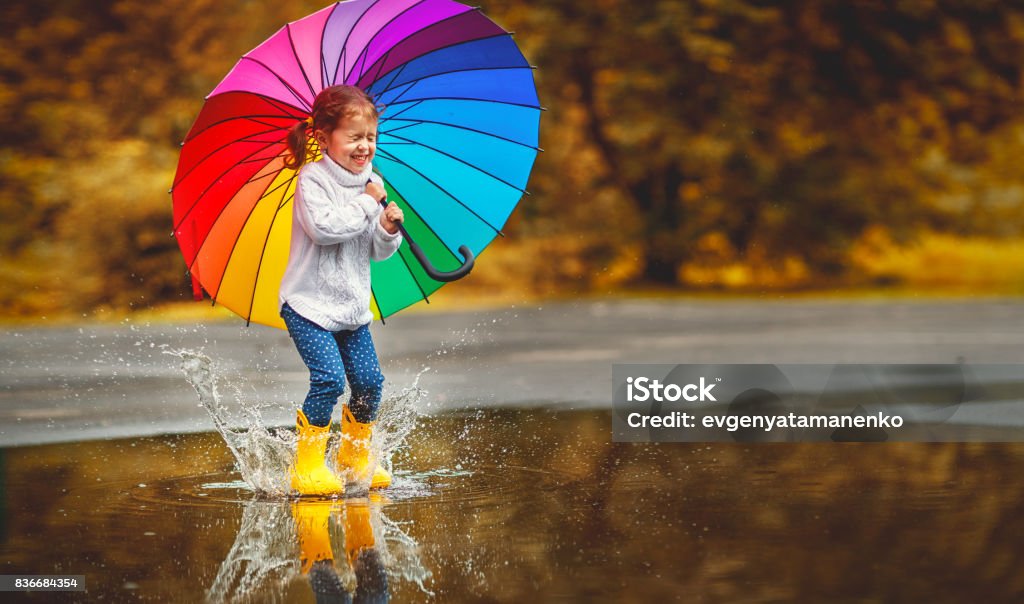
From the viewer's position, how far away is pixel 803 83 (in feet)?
74.0

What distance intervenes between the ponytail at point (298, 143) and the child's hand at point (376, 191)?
298 millimetres

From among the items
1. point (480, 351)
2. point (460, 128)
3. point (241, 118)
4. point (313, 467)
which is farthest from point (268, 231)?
point (480, 351)

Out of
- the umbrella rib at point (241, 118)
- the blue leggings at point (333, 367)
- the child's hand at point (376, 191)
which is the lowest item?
the blue leggings at point (333, 367)

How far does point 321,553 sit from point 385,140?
2.03 metres

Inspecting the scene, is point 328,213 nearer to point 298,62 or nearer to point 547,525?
point 298,62

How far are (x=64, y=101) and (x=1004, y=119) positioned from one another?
14.3 m

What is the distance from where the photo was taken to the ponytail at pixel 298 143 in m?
5.96

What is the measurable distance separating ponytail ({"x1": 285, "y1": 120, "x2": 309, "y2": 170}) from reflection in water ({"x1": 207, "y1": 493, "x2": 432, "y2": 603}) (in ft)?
4.52

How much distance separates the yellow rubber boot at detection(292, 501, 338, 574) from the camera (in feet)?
16.5

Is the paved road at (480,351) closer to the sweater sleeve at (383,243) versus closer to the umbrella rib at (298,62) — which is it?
the sweater sleeve at (383,243)

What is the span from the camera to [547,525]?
552 centimetres

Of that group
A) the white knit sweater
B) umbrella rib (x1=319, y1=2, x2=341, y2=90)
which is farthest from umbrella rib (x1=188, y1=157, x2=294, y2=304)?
umbrella rib (x1=319, y1=2, x2=341, y2=90)

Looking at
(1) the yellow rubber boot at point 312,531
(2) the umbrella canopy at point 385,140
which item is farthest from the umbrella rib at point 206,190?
(1) the yellow rubber boot at point 312,531

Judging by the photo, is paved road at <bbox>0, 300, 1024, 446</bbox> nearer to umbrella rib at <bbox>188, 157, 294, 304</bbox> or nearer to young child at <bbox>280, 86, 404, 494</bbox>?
umbrella rib at <bbox>188, 157, 294, 304</bbox>
